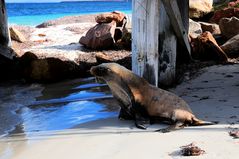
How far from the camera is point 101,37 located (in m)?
12.7

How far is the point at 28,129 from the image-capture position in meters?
6.30

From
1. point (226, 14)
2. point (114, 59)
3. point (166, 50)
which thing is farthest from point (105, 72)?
point (226, 14)

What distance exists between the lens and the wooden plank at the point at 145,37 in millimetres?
6656

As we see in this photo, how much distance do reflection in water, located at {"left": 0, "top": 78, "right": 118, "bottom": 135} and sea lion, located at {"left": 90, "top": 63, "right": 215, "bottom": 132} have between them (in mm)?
498

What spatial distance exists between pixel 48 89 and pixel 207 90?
10.8 ft

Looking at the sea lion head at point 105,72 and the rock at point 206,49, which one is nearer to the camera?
the sea lion head at point 105,72

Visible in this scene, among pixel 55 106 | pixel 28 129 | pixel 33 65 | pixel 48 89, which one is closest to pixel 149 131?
pixel 28 129

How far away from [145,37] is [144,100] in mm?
1025

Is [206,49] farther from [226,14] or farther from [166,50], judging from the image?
[226,14]

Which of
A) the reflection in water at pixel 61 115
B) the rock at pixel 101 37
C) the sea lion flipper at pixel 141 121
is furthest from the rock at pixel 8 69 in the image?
the sea lion flipper at pixel 141 121

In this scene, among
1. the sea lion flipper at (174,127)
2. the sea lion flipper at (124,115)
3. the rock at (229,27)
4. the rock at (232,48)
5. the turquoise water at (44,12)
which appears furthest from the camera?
the turquoise water at (44,12)

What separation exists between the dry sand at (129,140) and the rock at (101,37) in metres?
6.13

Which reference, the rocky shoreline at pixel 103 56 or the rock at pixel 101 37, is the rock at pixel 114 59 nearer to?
the rocky shoreline at pixel 103 56

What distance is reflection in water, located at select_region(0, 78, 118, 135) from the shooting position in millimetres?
6492
